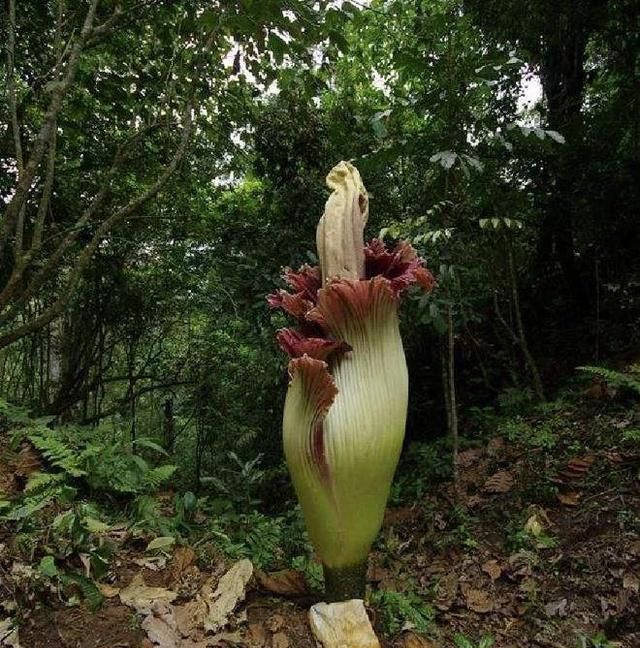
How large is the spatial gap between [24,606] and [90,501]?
2.82 ft

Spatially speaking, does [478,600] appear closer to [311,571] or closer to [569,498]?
[311,571]

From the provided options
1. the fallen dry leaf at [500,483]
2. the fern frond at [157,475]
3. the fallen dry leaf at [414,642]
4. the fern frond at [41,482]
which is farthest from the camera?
the fallen dry leaf at [500,483]

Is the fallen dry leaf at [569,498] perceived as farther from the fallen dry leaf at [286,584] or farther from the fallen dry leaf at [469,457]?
the fallen dry leaf at [286,584]

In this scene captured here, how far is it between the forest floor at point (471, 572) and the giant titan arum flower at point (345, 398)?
0.35m

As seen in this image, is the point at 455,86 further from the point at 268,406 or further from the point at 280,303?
the point at 268,406

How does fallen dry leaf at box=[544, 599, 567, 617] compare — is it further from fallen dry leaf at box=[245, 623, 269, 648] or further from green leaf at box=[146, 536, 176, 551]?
green leaf at box=[146, 536, 176, 551]

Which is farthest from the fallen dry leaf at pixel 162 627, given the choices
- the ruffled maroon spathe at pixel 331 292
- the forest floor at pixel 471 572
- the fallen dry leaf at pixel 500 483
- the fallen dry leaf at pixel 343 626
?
the fallen dry leaf at pixel 500 483

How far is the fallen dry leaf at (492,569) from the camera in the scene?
88.1 inches

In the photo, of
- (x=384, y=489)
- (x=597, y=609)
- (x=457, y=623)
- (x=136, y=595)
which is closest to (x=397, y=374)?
(x=384, y=489)

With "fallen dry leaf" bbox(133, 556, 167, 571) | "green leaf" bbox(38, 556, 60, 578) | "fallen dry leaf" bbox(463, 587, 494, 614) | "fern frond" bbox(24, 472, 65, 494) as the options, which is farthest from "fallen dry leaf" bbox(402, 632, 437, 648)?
"fern frond" bbox(24, 472, 65, 494)

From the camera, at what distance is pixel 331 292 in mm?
1116

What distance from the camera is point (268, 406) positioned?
204 inches

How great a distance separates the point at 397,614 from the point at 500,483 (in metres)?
1.73

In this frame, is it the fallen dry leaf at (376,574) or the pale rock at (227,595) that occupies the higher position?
the pale rock at (227,595)
